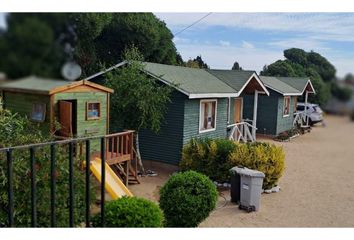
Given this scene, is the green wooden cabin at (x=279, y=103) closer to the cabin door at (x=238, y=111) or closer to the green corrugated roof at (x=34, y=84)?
the cabin door at (x=238, y=111)

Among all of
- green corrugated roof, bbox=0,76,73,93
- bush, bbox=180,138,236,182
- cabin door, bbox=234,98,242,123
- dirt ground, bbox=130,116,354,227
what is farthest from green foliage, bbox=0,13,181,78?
bush, bbox=180,138,236,182

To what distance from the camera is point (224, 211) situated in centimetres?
552

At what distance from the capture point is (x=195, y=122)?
761 centimetres

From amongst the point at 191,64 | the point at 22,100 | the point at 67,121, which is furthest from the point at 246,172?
the point at 22,100

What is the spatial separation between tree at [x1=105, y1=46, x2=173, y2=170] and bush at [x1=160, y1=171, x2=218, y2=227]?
1.72 metres

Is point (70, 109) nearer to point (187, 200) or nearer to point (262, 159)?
point (187, 200)

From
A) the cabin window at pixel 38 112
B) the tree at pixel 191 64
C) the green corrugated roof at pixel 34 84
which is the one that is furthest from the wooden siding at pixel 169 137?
the green corrugated roof at pixel 34 84

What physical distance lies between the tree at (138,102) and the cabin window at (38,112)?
4.79 feet

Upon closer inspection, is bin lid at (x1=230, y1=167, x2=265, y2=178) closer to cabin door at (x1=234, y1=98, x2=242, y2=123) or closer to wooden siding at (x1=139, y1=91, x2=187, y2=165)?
cabin door at (x1=234, y1=98, x2=242, y2=123)

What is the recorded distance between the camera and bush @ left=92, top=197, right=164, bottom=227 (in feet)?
11.9

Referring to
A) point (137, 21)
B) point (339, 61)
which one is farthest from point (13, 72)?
point (339, 61)

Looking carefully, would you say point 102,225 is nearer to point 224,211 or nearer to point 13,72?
point 13,72

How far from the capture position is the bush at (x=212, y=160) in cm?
648

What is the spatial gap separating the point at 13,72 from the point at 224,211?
146 inches
